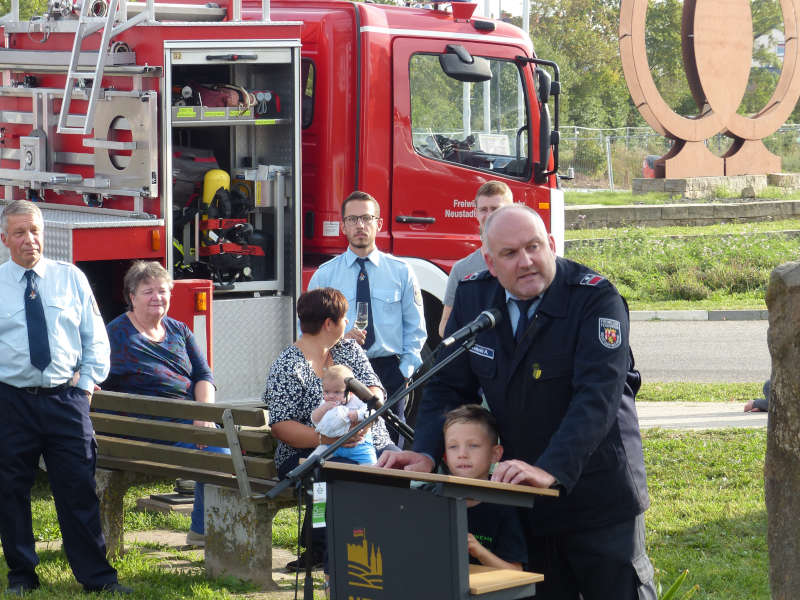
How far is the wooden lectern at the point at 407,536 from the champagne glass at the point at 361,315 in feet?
11.7

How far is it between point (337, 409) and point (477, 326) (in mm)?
2117

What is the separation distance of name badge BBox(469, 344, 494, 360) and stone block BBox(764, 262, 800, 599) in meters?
1.15

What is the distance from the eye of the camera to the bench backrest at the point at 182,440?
588 cm

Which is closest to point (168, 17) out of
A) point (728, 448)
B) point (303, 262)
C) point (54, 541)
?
point (303, 262)

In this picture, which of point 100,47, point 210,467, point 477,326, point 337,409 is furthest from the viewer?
point 100,47

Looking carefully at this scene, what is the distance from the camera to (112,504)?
652 cm

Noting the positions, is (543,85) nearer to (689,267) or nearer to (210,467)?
(210,467)

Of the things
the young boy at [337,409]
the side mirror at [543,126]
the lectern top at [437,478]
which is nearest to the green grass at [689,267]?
the side mirror at [543,126]

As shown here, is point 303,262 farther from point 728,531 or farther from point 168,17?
point 728,531

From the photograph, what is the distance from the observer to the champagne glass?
22.9ft

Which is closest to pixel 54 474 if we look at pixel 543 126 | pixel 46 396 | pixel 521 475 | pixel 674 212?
pixel 46 396

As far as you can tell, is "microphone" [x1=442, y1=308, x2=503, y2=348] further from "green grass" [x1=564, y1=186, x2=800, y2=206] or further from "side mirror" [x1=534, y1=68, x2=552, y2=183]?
"green grass" [x1=564, y1=186, x2=800, y2=206]

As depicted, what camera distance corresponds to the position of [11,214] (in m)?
5.65

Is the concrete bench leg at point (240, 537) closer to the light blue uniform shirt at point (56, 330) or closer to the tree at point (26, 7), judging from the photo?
the light blue uniform shirt at point (56, 330)
